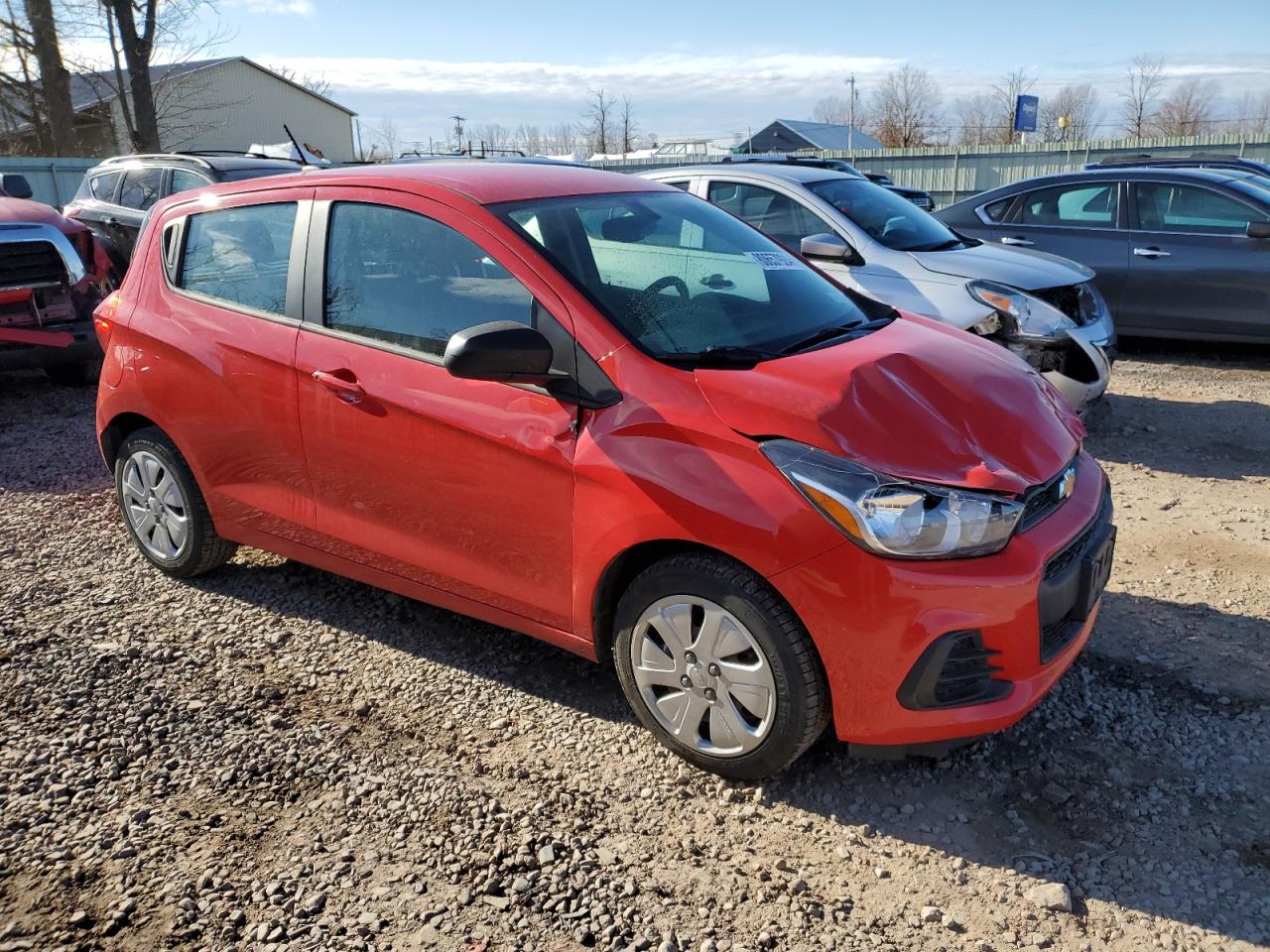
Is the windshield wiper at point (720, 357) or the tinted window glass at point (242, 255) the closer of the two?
the windshield wiper at point (720, 357)

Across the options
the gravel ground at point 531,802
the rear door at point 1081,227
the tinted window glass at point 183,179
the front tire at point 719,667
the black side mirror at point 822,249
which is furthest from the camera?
the tinted window glass at point 183,179

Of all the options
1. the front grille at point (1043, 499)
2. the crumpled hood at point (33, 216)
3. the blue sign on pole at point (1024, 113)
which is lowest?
the front grille at point (1043, 499)

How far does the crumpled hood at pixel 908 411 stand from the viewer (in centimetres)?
276

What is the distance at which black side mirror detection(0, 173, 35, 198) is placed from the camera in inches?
344

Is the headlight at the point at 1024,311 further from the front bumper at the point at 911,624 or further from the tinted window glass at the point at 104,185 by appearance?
the tinted window glass at the point at 104,185

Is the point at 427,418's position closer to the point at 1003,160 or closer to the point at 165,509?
the point at 165,509

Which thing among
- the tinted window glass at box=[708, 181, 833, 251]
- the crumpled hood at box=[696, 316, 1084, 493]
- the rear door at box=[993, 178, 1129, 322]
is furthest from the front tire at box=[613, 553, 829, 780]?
the rear door at box=[993, 178, 1129, 322]

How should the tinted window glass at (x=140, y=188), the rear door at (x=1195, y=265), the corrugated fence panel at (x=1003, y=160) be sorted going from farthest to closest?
1. the corrugated fence panel at (x=1003, y=160)
2. the tinted window glass at (x=140, y=188)
3. the rear door at (x=1195, y=265)

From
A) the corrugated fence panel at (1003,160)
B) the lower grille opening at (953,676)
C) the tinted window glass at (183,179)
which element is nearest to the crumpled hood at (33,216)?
the tinted window glass at (183,179)

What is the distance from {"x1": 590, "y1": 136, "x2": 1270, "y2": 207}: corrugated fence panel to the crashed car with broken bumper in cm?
1746

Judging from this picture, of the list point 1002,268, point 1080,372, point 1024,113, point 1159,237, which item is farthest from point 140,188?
point 1024,113

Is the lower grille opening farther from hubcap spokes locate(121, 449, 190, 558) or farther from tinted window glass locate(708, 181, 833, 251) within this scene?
tinted window glass locate(708, 181, 833, 251)

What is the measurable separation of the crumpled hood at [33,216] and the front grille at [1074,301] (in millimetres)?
7338

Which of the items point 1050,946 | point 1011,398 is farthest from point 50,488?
point 1050,946
